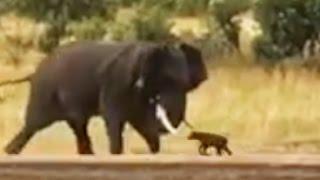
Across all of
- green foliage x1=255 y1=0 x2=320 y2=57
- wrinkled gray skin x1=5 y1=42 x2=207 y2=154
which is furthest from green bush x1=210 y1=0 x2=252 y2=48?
wrinkled gray skin x1=5 y1=42 x2=207 y2=154

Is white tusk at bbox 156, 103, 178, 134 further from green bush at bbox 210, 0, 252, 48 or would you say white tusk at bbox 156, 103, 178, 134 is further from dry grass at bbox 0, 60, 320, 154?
green bush at bbox 210, 0, 252, 48

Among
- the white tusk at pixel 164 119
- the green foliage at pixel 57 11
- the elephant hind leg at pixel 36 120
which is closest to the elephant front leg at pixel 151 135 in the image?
the white tusk at pixel 164 119

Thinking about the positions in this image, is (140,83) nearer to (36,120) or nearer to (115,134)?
(115,134)

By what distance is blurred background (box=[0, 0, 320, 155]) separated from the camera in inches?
463

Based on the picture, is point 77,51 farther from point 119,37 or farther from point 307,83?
point 119,37

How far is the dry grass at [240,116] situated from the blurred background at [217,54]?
0.05 ft

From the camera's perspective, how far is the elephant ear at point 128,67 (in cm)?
848

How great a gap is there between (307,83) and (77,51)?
21.8 feet

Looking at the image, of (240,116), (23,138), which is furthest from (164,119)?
(240,116)

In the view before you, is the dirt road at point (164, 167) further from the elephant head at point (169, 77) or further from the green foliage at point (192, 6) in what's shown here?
the green foliage at point (192, 6)

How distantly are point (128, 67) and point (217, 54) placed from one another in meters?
9.76

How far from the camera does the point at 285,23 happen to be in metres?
17.9

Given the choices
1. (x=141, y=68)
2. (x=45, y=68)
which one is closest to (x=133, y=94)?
(x=141, y=68)

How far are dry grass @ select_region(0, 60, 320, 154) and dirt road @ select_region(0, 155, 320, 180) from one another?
7.94 metres
